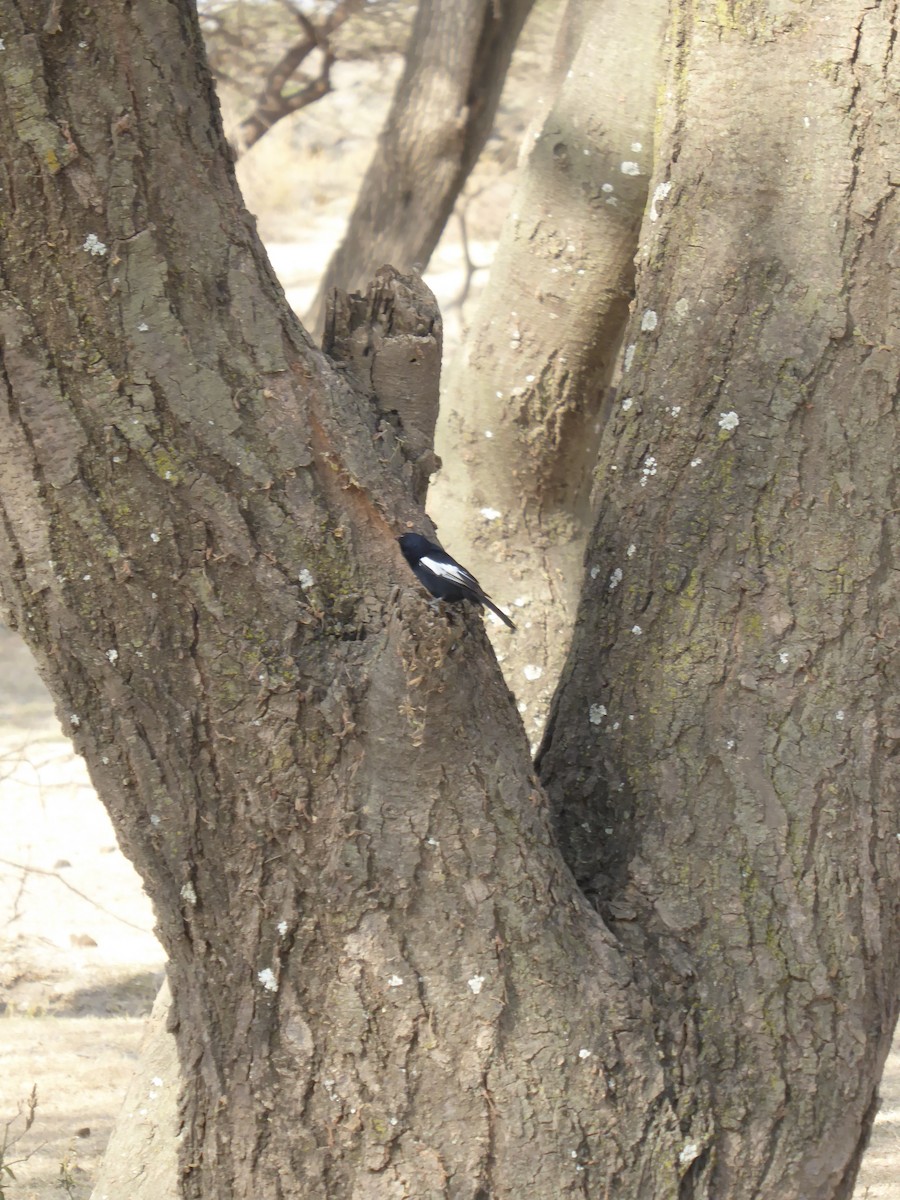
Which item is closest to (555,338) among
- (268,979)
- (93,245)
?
(93,245)

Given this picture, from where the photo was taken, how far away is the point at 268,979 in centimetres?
177

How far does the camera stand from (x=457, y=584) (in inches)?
73.7

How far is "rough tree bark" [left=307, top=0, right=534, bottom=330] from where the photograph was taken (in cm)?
470

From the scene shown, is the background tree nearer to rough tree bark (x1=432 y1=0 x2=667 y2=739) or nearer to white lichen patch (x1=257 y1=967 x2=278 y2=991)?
white lichen patch (x1=257 y1=967 x2=278 y2=991)

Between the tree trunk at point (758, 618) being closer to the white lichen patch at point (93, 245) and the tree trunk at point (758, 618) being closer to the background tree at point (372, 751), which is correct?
the background tree at point (372, 751)

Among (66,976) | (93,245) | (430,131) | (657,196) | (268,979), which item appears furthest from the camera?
(66,976)

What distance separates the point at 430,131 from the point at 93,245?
3.48m

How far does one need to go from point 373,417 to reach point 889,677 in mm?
925

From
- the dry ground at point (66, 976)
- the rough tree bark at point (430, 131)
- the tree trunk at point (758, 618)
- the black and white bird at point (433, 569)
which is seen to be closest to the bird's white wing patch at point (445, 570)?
the black and white bird at point (433, 569)

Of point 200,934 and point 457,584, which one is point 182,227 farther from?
point 200,934

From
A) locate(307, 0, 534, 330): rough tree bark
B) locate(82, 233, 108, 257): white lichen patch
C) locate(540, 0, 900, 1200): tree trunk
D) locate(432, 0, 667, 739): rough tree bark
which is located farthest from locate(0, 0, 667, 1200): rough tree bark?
locate(307, 0, 534, 330): rough tree bark

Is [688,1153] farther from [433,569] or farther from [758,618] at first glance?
[433,569]

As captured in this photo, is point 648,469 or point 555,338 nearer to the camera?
point 648,469

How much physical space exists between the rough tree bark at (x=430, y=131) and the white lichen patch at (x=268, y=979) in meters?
3.43
